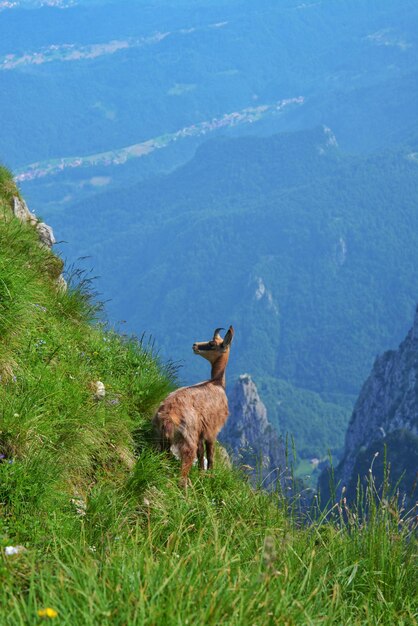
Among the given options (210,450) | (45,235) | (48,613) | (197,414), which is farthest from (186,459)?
(45,235)

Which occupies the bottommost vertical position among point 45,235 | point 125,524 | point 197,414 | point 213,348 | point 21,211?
point 125,524

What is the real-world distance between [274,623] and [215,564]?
2.37 feet

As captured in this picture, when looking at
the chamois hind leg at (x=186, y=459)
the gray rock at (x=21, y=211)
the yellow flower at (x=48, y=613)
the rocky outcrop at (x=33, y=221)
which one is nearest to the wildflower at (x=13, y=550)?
the yellow flower at (x=48, y=613)

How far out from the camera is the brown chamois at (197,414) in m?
9.47

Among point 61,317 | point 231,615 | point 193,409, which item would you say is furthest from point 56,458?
point 61,317

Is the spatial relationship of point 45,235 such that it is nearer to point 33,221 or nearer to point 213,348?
point 33,221

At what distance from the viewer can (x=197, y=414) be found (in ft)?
32.1

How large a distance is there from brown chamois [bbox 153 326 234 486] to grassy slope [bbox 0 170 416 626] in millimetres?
300

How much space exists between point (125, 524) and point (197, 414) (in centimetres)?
237

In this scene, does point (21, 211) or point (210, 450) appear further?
point (21, 211)

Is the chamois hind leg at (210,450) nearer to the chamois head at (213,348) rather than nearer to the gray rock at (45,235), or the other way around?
the chamois head at (213,348)

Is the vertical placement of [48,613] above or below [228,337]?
below

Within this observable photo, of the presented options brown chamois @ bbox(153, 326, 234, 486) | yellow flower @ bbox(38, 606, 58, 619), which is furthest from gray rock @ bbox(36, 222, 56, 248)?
yellow flower @ bbox(38, 606, 58, 619)

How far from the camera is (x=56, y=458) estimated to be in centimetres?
773
